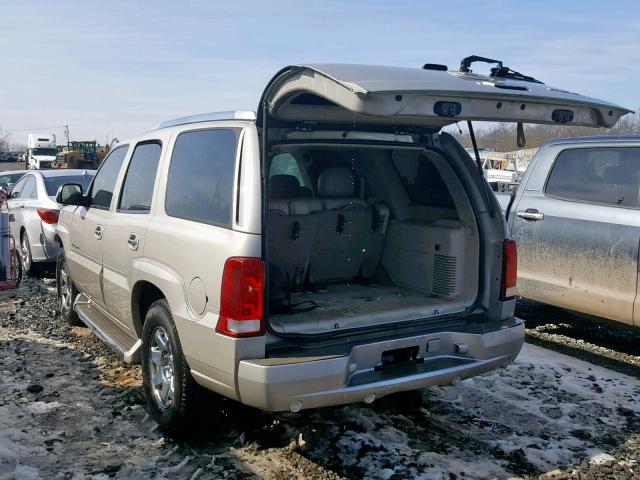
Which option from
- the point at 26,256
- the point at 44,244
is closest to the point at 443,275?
the point at 44,244

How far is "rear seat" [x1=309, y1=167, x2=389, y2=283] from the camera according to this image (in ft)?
15.6

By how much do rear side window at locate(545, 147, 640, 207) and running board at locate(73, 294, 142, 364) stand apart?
13.7ft

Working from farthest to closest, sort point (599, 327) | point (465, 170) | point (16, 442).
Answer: point (599, 327), point (465, 170), point (16, 442)

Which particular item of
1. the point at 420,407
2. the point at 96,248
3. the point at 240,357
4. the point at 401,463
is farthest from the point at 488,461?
the point at 96,248

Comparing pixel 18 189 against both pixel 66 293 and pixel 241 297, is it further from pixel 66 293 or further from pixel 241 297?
pixel 241 297

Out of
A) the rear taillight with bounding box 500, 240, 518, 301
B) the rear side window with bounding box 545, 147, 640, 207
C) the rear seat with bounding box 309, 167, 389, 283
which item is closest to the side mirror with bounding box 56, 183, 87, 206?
the rear seat with bounding box 309, 167, 389, 283

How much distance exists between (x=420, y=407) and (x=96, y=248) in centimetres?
278

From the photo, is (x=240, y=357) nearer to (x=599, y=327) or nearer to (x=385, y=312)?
(x=385, y=312)

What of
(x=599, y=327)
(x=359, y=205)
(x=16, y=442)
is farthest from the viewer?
(x=599, y=327)

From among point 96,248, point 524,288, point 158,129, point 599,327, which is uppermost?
point 158,129

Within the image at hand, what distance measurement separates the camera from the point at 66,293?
6.51 m

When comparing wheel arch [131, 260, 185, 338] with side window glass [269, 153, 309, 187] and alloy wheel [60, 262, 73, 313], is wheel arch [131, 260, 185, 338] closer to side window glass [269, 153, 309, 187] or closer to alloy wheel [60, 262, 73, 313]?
side window glass [269, 153, 309, 187]

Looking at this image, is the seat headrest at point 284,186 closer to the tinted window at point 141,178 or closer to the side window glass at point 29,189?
the tinted window at point 141,178

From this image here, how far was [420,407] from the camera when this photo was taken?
4.59m
